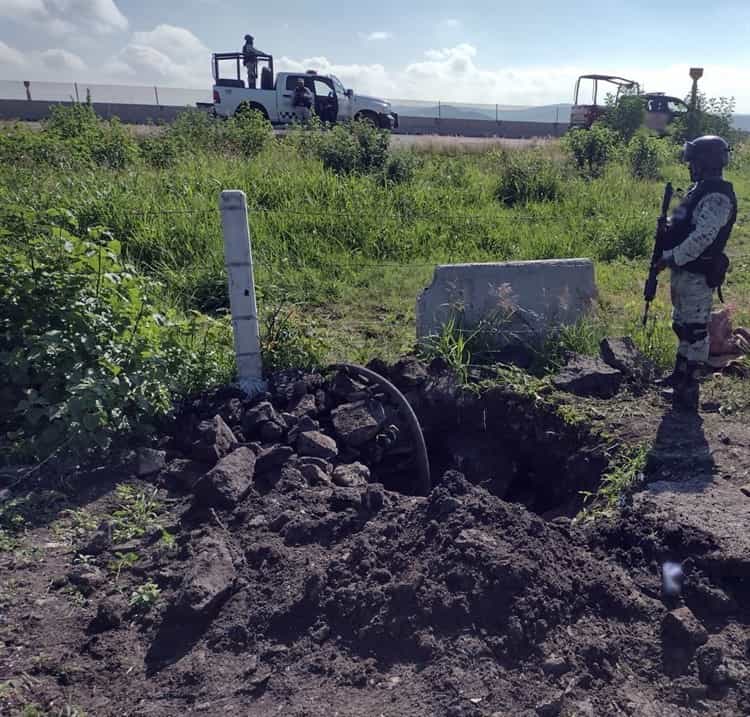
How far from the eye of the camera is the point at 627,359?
4.79 metres

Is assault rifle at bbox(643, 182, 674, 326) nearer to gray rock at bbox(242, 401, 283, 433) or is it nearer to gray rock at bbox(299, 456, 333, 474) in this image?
gray rock at bbox(299, 456, 333, 474)

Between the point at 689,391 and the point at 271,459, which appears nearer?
the point at 271,459

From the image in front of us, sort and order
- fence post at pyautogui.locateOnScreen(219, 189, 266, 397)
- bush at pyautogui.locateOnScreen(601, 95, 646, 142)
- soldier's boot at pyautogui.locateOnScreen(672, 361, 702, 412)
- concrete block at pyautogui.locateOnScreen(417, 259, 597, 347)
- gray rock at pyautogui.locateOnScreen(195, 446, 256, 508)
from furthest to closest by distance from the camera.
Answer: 1. bush at pyautogui.locateOnScreen(601, 95, 646, 142)
2. concrete block at pyautogui.locateOnScreen(417, 259, 597, 347)
3. soldier's boot at pyautogui.locateOnScreen(672, 361, 702, 412)
4. fence post at pyautogui.locateOnScreen(219, 189, 266, 397)
5. gray rock at pyautogui.locateOnScreen(195, 446, 256, 508)

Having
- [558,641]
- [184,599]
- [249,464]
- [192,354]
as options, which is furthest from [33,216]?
[558,641]

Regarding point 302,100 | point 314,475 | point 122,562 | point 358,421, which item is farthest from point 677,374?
point 302,100

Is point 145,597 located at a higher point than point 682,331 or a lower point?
lower

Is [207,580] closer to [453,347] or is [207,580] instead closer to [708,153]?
[453,347]

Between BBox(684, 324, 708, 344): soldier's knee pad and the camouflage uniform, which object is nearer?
the camouflage uniform

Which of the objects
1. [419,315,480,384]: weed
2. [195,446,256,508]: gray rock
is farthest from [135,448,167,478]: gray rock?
[419,315,480,384]: weed

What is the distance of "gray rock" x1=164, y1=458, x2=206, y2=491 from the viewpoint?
3.67 meters

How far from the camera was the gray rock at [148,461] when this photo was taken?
12.2 feet

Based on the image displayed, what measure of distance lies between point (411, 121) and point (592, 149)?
2056 cm

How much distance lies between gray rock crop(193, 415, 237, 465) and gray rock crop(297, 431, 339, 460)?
0.37 meters

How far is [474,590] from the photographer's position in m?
2.64
